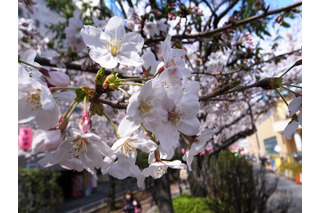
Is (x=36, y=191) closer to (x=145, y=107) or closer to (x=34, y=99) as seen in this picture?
(x=34, y=99)

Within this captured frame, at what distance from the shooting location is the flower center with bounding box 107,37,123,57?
90 centimetres

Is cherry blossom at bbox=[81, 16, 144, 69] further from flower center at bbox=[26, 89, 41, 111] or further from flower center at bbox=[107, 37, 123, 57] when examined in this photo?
flower center at bbox=[26, 89, 41, 111]

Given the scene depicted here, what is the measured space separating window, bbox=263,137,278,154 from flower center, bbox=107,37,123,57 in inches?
995

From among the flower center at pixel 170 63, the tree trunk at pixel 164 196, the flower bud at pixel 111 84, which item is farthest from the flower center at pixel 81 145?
the tree trunk at pixel 164 196

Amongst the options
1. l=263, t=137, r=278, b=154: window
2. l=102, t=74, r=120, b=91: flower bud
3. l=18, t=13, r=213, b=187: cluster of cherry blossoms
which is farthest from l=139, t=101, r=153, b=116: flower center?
l=263, t=137, r=278, b=154: window

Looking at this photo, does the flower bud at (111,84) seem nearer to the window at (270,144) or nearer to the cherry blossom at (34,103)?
the cherry blossom at (34,103)

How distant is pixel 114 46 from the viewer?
921 mm

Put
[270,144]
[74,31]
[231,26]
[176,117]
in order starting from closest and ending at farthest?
[176,117], [231,26], [74,31], [270,144]

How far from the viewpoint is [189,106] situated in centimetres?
72

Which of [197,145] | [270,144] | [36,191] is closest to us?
[197,145]

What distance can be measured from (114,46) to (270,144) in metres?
27.1

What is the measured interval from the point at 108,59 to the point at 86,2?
4.03 metres

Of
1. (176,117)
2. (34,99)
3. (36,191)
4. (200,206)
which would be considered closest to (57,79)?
(34,99)

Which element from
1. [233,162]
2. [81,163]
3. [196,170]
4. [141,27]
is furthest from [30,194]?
[81,163]
